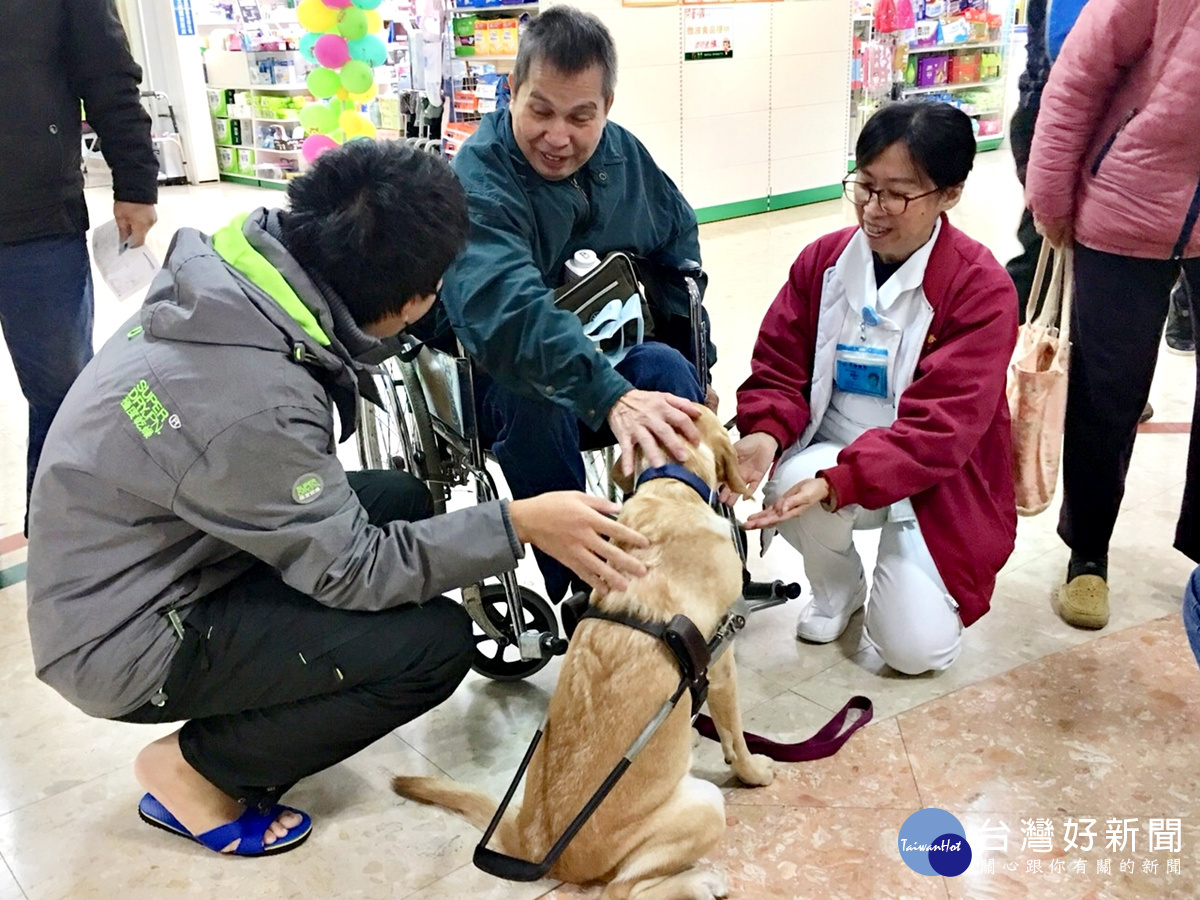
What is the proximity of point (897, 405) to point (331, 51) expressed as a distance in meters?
5.91

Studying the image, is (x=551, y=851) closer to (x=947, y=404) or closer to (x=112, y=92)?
(x=947, y=404)

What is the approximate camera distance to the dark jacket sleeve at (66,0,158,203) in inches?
96.0

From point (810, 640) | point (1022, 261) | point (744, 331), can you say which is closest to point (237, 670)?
point (810, 640)

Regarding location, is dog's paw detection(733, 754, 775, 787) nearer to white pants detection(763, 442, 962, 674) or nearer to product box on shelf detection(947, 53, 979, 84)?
white pants detection(763, 442, 962, 674)

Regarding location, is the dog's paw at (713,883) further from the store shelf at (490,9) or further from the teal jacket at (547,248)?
the store shelf at (490,9)

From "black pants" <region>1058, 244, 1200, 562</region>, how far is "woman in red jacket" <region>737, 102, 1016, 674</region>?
0.26 metres

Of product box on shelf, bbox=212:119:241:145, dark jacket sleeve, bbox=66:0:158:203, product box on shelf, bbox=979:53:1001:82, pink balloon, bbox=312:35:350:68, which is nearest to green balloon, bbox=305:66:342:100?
pink balloon, bbox=312:35:350:68

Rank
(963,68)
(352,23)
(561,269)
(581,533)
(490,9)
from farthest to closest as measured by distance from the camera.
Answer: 1. (963,68)
2. (352,23)
3. (490,9)
4. (561,269)
5. (581,533)

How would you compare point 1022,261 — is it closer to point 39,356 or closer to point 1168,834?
point 1168,834

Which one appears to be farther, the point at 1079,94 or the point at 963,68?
the point at 963,68

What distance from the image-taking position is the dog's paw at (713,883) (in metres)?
1.55

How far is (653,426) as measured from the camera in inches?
66.6

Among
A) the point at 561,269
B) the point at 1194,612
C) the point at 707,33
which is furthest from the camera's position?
the point at 707,33

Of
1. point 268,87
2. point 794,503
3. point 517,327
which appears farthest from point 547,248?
point 268,87
